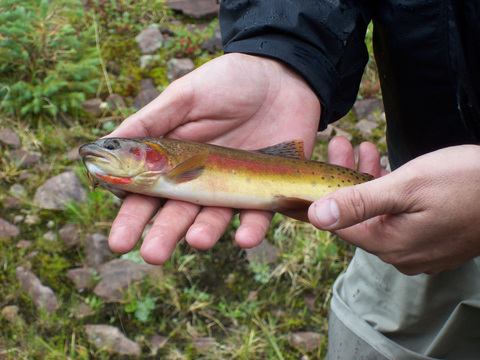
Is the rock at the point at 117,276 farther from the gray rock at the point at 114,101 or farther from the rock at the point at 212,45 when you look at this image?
the rock at the point at 212,45

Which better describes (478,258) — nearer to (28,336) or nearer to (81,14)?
(28,336)

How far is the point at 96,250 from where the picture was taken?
15.5 ft

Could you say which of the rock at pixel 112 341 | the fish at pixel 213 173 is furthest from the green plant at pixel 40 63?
the fish at pixel 213 173

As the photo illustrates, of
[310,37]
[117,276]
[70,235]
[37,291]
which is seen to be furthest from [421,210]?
[70,235]

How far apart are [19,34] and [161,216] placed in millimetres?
3989

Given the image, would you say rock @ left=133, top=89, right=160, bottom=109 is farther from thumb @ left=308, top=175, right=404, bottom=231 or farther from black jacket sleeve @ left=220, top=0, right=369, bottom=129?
thumb @ left=308, top=175, right=404, bottom=231

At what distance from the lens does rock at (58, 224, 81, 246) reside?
4836mm

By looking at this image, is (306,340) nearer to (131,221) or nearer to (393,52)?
(131,221)

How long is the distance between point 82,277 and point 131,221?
193 cm

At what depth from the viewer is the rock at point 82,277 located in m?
4.50

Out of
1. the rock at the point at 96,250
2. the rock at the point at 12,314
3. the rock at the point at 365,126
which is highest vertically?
the rock at the point at 365,126

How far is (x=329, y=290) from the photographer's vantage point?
184 inches

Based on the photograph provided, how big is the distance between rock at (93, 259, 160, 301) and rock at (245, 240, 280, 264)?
948 mm

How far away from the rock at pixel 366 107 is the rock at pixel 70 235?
12.5 ft
